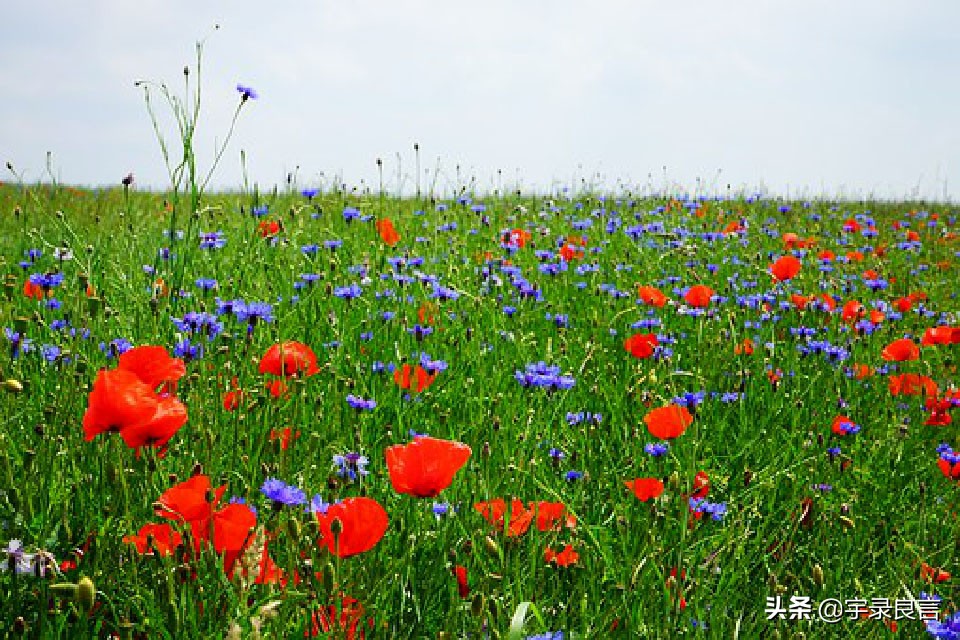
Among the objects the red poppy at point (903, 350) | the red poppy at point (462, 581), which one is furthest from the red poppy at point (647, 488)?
the red poppy at point (903, 350)

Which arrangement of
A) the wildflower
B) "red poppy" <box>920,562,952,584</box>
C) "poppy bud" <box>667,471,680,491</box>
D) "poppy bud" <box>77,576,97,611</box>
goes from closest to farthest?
"poppy bud" <box>77,576,97,611</box>, "poppy bud" <box>667,471,680,491</box>, the wildflower, "red poppy" <box>920,562,952,584</box>

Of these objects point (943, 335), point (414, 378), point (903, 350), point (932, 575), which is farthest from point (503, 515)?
point (943, 335)

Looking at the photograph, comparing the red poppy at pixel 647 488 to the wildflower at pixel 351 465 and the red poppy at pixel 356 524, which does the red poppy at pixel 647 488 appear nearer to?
the wildflower at pixel 351 465

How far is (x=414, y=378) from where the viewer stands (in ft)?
8.32

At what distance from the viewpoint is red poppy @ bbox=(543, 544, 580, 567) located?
1.75 m

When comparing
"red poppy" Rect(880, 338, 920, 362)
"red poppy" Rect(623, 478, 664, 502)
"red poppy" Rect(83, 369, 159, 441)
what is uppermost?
"red poppy" Rect(83, 369, 159, 441)

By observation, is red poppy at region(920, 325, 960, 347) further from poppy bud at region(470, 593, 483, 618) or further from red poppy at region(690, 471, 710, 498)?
poppy bud at region(470, 593, 483, 618)

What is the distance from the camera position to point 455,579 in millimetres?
1595

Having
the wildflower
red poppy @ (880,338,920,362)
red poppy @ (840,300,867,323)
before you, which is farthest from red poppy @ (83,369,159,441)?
red poppy @ (840,300,867,323)

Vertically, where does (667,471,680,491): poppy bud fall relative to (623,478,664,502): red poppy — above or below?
above

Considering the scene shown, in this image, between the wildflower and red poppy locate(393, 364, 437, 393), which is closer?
the wildflower

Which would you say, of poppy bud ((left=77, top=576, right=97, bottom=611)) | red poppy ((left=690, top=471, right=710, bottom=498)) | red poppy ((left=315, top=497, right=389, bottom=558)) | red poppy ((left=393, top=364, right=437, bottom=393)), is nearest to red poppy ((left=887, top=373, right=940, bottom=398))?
red poppy ((left=690, top=471, right=710, bottom=498))

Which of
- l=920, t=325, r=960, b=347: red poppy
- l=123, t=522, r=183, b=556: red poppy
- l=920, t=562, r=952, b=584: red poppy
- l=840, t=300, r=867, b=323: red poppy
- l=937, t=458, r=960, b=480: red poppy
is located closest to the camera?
l=123, t=522, r=183, b=556: red poppy

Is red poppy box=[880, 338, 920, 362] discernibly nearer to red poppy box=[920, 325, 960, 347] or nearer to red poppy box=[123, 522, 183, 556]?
red poppy box=[920, 325, 960, 347]
